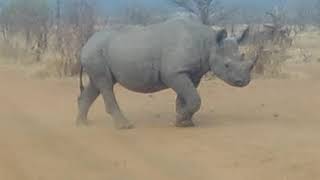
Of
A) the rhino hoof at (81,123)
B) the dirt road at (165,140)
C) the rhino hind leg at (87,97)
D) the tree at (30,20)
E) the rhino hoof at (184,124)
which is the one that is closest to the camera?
the dirt road at (165,140)

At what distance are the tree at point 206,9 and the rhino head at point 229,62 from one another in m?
18.9

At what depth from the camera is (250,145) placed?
11.0 meters

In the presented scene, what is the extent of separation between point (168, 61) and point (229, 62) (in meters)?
0.95

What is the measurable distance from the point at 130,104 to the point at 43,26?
1585 centimetres

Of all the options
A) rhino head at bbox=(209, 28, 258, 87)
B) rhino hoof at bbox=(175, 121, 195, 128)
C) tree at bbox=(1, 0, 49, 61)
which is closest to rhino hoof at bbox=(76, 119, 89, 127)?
rhino hoof at bbox=(175, 121, 195, 128)

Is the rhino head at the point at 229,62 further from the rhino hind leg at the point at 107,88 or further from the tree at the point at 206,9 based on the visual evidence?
the tree at the point at 206,9

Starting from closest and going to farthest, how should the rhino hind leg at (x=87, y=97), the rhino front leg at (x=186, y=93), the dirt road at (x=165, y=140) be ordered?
the dirt road at (x=165, y=140), the rhino front leg at (x=186, y=93), the rhino hind leg at (x=87, y=97)

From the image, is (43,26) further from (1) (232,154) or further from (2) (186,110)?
(1) (232,154)

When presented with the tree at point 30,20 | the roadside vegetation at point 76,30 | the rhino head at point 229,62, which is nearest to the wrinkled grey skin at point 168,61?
the rhino head at point 229,62

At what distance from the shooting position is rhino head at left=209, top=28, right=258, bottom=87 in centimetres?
1308

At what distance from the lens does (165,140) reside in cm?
1170

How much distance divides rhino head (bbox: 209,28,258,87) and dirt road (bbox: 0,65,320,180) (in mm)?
726

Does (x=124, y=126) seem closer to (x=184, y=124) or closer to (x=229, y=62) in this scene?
(x=184, y=124)

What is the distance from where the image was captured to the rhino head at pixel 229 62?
13.1 metres
